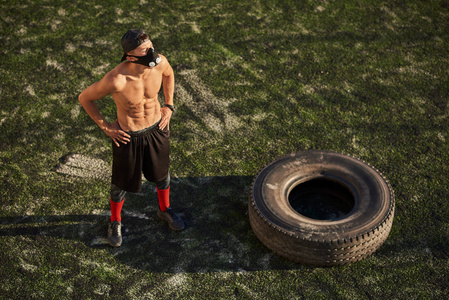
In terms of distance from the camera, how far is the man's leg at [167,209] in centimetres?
529

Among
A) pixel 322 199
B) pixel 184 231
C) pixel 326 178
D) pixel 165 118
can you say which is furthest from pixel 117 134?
pixel 322 199

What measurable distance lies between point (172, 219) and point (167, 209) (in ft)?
0.39

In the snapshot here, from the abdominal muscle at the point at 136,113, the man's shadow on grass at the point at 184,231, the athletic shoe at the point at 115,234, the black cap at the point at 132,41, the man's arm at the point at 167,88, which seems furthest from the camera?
the athletic shoe at the point at 115,234

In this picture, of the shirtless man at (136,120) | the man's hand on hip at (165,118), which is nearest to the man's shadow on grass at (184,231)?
the shirtless man at (136,120)

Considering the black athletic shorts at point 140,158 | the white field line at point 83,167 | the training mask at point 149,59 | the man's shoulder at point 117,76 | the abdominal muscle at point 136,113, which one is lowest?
the white field line at point 83,167

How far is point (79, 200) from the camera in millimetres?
5688

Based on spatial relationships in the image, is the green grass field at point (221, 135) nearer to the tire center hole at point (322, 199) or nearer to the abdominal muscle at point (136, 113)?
the tire center hole at point (322, 199)

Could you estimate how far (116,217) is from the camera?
17.2ft

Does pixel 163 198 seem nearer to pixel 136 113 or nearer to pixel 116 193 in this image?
pixel 116 193

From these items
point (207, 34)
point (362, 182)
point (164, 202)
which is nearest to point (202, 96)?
point (207, 34)

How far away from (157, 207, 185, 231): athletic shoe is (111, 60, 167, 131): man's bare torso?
3.33 ft

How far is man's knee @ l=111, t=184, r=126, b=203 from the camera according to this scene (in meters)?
5.09

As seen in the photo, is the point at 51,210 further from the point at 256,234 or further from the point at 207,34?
the point at 207,34

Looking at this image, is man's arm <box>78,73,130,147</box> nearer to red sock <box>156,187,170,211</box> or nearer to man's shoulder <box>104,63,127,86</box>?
man's shoulder <box>104,63,127,86</box>
